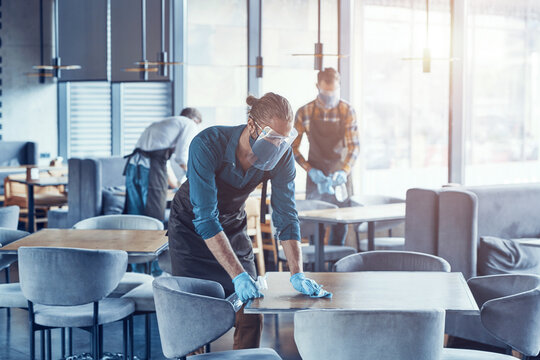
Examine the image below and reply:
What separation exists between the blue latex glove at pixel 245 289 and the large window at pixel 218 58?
6.17m

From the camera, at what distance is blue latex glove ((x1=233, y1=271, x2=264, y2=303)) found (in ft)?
8.26

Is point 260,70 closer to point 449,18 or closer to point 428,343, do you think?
point 449,18

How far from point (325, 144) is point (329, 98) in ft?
1.36

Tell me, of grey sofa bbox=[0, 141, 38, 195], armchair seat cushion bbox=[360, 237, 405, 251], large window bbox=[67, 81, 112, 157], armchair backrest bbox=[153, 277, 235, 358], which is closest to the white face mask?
armchair seat cushion bbox=[360, 237, 405, 251]

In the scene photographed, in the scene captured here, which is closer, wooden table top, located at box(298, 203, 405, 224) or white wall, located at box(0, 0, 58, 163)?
wooden table top, located at box(298, 203, 405, 224)

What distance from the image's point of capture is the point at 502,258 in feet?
14.7

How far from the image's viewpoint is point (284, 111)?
2.57m

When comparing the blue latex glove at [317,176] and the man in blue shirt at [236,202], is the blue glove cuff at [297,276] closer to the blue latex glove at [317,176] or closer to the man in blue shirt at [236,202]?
the man in blue shirt at [236,202]

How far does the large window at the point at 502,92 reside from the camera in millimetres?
6223

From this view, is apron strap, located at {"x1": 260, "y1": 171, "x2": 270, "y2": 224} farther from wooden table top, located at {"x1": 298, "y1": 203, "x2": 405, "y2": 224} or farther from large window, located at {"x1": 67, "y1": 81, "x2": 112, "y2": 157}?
large window, located at {"x1": 67, "y1": 81, "x2": 112, "y2": 157}

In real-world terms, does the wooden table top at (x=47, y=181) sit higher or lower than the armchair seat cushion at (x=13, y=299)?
higher

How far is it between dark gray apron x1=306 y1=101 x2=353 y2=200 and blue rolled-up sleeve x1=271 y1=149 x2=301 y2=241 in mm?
3112

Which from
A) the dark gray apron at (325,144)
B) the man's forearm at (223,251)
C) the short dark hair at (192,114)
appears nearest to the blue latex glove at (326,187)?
the dark gray apron at (325,144)

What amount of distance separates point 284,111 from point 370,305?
29.0 inches
